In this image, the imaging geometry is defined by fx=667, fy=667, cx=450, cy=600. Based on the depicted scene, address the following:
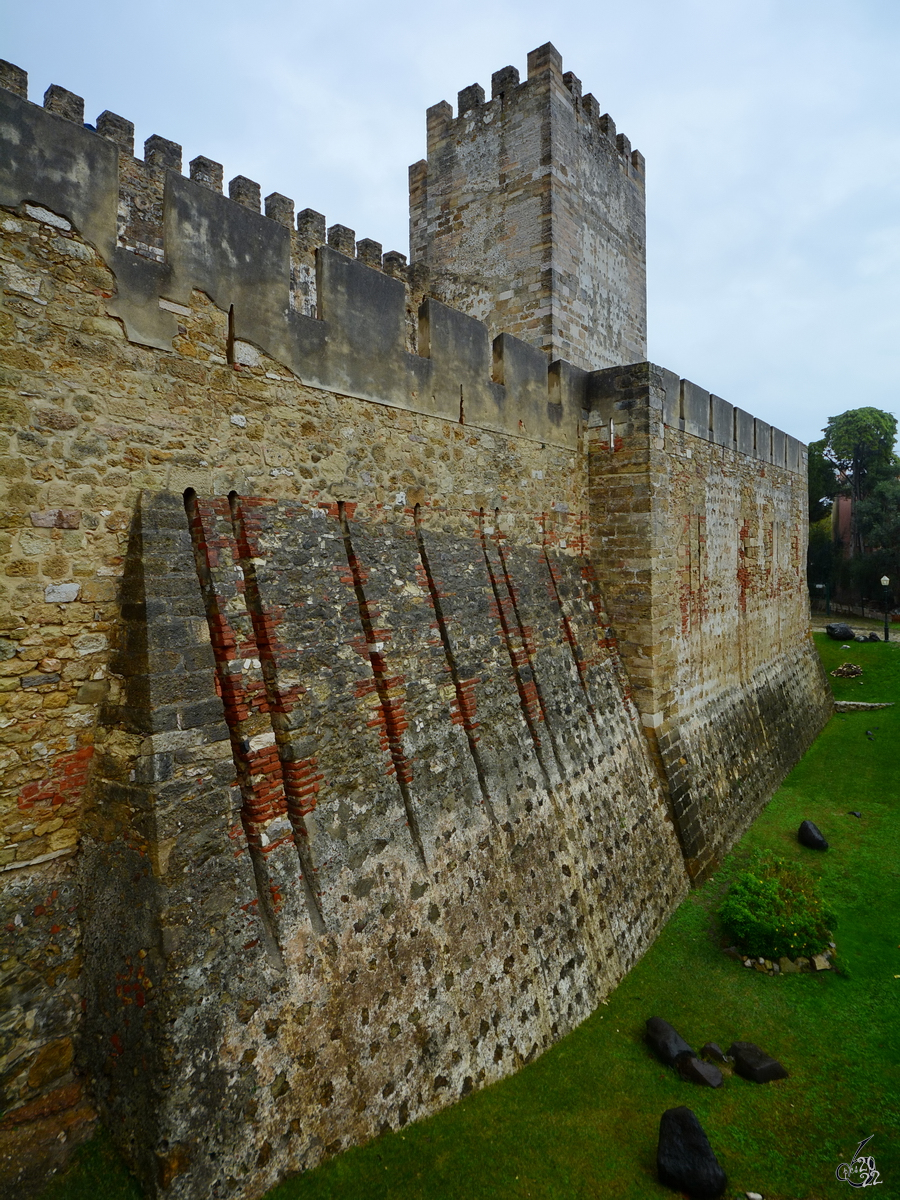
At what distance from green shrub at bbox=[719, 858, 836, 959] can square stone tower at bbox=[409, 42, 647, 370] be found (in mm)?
8157

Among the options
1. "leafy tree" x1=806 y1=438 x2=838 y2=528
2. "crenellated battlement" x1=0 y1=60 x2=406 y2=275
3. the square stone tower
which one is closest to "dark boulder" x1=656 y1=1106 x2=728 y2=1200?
the square stone tower

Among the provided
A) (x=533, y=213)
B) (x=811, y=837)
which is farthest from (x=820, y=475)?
(x=811, y=837)

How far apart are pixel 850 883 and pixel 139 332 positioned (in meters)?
9.67

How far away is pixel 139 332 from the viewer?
410 cm

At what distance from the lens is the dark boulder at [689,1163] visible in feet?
13.7

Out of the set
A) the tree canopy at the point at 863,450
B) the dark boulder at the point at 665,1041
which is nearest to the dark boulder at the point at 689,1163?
the dark boulder at the point at 665,1041

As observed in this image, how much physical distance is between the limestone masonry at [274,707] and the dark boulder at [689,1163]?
1.15m

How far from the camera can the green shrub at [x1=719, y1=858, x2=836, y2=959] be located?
6703 millimetres

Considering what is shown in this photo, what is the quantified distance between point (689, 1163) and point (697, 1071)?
39.2 inches

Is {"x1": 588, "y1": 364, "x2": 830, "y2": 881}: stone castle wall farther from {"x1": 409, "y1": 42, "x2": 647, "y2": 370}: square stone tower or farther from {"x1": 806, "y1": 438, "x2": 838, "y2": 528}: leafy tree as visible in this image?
{"x1": 806, "y1": 438, "x2": 838, "y2": 528}: leafy tree

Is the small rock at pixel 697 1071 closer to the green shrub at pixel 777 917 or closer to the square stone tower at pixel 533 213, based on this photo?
the green shrub at pixel 777 917

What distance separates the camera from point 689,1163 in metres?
4.23

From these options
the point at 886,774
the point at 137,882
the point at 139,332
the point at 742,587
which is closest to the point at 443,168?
the point at 742,587

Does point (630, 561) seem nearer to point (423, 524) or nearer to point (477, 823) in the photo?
point (423, 524)
